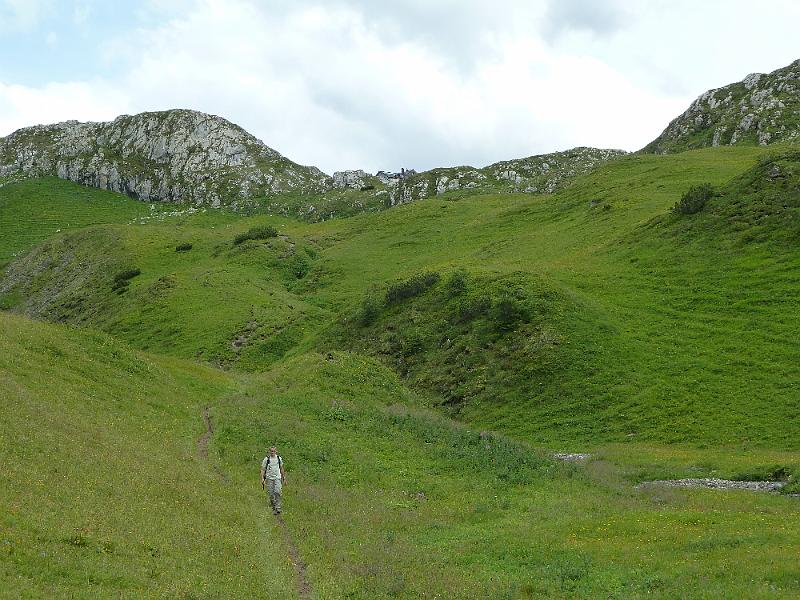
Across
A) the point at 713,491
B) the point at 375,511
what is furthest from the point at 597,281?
the point at 375,511

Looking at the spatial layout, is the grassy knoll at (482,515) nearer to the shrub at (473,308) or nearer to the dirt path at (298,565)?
the dirt path at (298,565)

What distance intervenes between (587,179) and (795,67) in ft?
180

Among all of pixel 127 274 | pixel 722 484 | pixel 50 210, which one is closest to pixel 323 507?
pixel 722 484

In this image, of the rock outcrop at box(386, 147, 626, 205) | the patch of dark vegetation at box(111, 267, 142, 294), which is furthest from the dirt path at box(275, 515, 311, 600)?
the rock outcrop at box(386, 147, 626, 205)

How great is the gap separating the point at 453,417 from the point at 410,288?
21747 millimetres

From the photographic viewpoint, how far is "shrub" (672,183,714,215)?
6762 cm

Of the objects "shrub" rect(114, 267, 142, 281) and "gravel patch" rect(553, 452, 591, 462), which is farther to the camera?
"shrub" rect(114, 267, 142, 281)

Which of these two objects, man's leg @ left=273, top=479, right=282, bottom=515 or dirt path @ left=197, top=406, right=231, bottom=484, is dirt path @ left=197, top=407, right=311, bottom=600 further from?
man's leg @ left=273, top=479, right=282, bottom=515

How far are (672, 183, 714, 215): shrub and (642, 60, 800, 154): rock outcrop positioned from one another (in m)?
49.3

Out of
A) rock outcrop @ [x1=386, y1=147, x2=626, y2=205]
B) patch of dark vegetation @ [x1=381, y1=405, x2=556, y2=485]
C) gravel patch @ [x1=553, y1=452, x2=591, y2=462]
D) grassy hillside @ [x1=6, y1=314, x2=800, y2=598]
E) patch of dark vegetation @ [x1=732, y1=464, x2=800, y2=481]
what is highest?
rock outcrop @ [x1=386, y1=147, x2=626, y2=205]

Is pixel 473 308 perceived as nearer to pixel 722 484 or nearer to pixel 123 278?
pixel 722 484

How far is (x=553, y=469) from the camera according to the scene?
3381 centimetres

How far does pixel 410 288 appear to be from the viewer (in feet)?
227

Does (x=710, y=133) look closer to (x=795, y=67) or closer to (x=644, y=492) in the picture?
(x=795, y=67)
